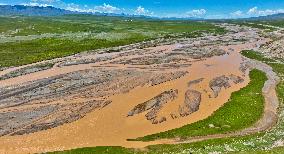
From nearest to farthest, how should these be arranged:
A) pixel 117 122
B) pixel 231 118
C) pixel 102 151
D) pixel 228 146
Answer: pixel 102 151 < pixel 228 146 < pixel 117 122 < pixel 231 118

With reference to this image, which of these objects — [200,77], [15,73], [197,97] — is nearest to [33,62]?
[15,73]

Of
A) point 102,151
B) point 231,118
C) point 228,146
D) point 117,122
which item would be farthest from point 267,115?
point 102,151

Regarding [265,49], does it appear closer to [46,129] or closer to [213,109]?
[213,109]

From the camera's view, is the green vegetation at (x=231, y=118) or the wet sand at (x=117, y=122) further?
the green vegetation at (x=231, y=118)

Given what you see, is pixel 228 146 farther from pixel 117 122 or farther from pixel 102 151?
pixel 117 122

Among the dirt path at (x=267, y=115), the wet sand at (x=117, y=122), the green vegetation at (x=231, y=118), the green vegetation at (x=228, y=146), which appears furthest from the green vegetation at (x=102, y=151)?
the dirt path at (x=267, y=115)

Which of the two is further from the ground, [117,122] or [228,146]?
[228,146]

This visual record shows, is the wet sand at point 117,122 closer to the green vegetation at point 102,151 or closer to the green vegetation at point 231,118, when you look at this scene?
the green vegetation at point 231,118

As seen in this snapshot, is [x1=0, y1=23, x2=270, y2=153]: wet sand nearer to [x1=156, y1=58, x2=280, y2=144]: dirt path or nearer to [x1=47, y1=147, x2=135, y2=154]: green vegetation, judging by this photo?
[x1=47, y1=147, x2=135, y2=154]: green vegetation

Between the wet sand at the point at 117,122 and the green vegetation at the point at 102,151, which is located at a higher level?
the green vegetation at the point at 102,151
